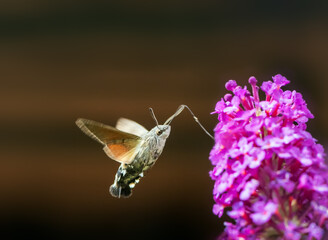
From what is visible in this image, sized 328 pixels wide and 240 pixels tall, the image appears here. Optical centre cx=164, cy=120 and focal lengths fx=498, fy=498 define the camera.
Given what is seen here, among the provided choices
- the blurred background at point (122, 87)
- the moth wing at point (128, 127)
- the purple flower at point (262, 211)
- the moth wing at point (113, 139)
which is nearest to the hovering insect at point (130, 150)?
the moth wing at point (113, 139)

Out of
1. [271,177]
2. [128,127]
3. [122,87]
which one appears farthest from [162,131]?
[122,87]

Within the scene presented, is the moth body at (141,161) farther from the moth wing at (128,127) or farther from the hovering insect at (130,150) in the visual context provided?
the moth wing at (128,127)

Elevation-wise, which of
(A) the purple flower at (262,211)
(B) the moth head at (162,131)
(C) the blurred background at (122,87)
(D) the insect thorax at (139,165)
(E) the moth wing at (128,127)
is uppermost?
(C) the blurred background at (122,87)

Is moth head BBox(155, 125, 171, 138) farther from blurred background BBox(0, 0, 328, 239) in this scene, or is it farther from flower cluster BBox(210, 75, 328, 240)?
blurred background BBox(0, 0, 328, 239)

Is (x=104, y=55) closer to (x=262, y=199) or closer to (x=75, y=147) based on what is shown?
(x=75, y=147)

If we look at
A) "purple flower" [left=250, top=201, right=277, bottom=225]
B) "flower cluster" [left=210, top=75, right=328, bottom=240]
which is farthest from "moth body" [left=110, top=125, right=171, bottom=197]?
"purple flower" [left=250, top=201, right=277, bottom=225]

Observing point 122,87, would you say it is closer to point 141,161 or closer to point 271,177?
point 141,161

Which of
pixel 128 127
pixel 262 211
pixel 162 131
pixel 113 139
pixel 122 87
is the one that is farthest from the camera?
pixel 122 87
